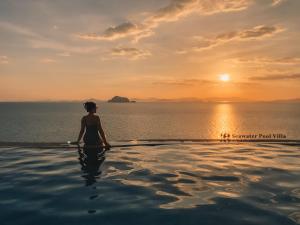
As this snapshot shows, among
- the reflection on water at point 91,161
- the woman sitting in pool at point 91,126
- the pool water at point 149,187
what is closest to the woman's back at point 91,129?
the woman sitting in pool at point 91,126

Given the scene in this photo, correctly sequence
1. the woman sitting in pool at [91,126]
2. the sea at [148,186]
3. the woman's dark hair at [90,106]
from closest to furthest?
the sea at [148,186] → the woman's dark hair at [90,106] → the woman sitting in pool at [91,126]

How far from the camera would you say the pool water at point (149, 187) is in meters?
7.12

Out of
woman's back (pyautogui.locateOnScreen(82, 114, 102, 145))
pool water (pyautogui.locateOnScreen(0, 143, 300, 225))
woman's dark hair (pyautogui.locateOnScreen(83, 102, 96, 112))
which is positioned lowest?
pool water (pyautogui.locateOnScreen(0, 143, 300, 225))

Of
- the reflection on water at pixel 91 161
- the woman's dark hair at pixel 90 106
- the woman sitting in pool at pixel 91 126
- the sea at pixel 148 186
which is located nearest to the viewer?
the sea at pixel 148 186

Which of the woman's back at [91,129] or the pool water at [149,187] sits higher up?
the woman's back at [91,129]

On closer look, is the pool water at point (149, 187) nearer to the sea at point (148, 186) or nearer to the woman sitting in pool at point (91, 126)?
the sea at point (148, 186)

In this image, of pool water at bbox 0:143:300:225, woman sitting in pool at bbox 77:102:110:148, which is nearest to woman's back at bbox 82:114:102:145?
woman sitting in pool at bbox 77:102:110:148

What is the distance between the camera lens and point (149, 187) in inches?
373

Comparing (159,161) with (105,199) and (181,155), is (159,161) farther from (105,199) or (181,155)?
(105,199)

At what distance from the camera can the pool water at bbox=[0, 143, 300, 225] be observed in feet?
23.4

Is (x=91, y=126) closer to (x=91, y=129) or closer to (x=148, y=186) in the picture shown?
(x=91, y=129)

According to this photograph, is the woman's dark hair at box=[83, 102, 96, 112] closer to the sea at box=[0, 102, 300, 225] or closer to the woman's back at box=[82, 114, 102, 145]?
the woman's back at box=[82, 114, 102, 145]

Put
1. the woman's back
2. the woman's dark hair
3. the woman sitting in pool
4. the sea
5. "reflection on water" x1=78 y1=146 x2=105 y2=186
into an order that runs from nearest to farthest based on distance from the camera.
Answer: the sea
"reflection on water" x1=78 y1=146 x2=105 y2=186
the woman's dark hair
the woman sitting in pool
the woman's back

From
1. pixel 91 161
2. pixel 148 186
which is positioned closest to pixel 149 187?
pixel 148 186
